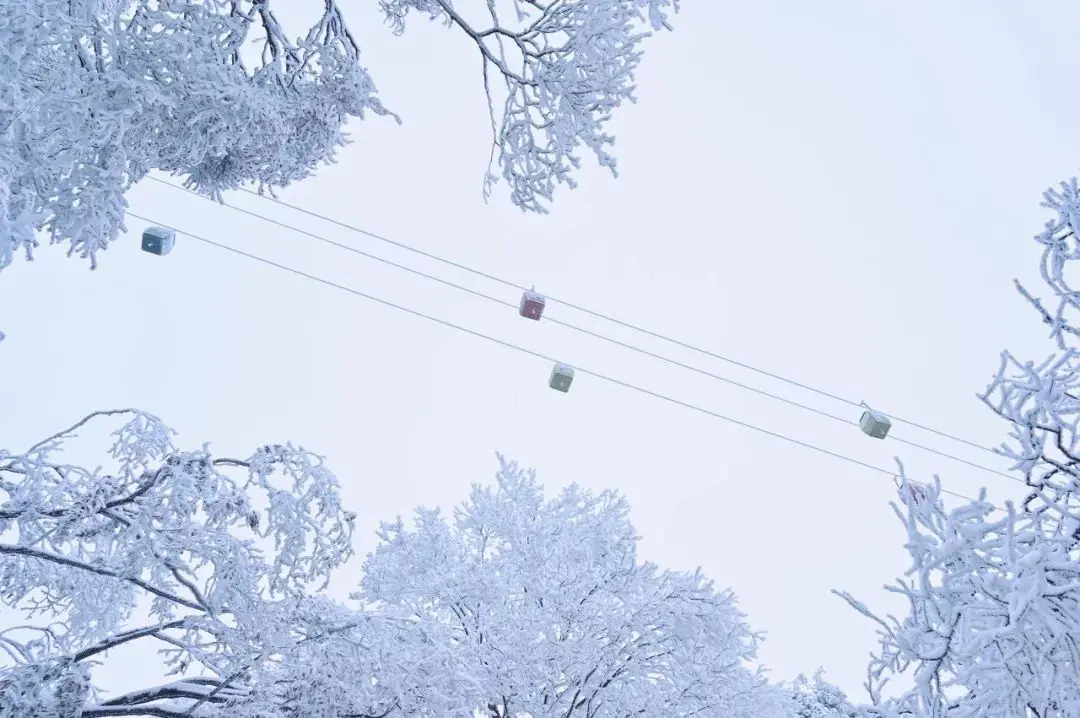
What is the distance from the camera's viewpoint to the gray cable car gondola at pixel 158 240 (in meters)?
6.24

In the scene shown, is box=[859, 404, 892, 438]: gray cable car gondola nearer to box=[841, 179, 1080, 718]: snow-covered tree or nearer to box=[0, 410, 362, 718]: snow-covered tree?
box=[841, 179, 1080, 718]: snow-covered tree

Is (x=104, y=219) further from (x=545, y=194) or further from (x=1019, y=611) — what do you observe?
(x=1019, y=611)

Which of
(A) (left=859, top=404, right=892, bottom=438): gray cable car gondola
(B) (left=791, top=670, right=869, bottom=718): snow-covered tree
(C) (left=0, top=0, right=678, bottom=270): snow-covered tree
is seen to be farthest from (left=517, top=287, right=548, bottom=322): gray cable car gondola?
(B) (left=791, top=670, right=869, bottom=718): snow-covered tree

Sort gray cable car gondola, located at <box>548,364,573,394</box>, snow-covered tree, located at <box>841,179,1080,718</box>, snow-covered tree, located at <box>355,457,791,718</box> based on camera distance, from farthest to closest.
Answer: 1. snow-covered tree, located at <box>355,457,791,718</box>
2. gray cable car gondola, located at <box>548,364,573,394</box>
3. snow-covered tree, located at <box>841,179,1080,718</box>

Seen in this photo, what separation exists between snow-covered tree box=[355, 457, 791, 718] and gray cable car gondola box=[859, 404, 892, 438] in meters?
2.25

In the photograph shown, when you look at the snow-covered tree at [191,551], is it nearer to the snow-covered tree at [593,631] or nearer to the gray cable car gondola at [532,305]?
the snow-covered tree at [593,631]

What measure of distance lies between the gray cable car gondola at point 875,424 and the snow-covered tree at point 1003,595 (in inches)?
177

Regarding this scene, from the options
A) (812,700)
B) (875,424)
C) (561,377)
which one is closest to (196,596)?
(561,377)

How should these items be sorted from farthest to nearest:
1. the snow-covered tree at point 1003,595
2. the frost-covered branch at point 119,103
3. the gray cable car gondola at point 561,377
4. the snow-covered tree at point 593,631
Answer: the snow-covered tree at point 593,631 < the gray cable car gondola at point 561,377 < the frost-covered branch at point 119,103 < the snow-covered tree at point 1003,595

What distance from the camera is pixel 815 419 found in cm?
1002

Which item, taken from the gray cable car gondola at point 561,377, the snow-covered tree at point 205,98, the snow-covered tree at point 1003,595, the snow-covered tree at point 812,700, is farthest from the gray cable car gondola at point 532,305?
the snow-covered tree at point 812,700

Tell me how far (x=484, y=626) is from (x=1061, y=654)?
6620 millimetres

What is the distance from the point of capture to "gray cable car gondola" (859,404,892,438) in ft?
24.6

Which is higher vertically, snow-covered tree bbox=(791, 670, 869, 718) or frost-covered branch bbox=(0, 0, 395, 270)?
frost-covered branch bbox=(0, 0, 395, 270)
